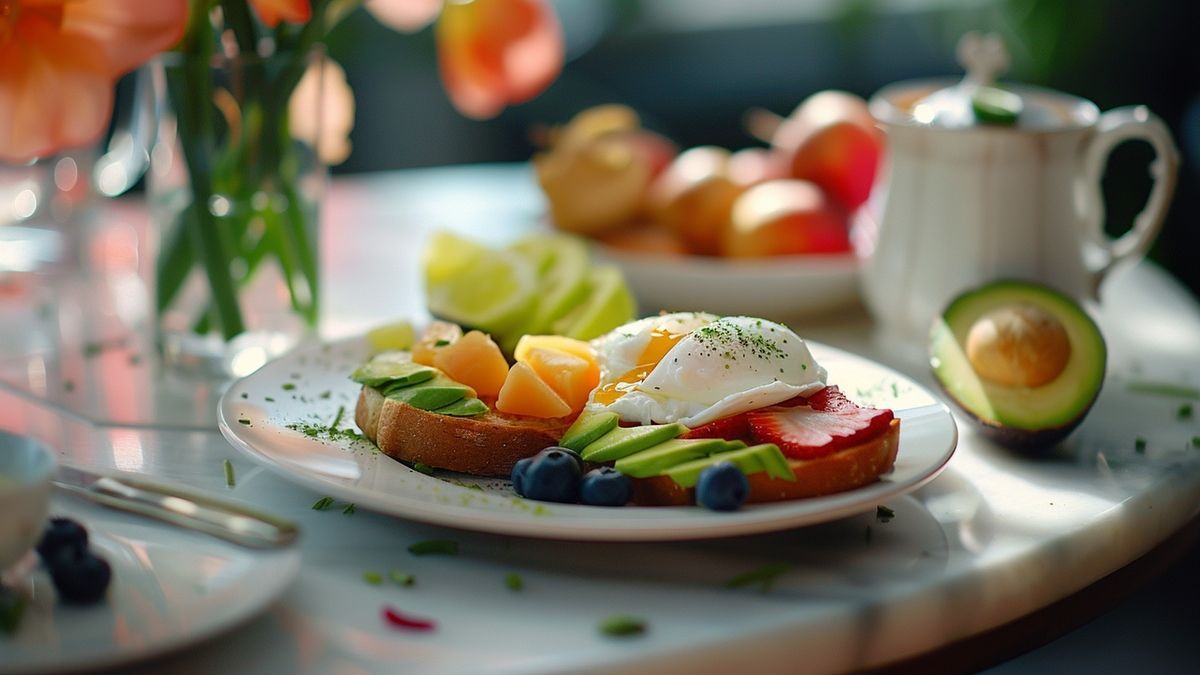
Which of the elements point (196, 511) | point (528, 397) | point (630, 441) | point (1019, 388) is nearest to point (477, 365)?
point (528, 397)

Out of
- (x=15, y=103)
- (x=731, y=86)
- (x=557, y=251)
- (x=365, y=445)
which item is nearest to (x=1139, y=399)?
(x=557, y=251)

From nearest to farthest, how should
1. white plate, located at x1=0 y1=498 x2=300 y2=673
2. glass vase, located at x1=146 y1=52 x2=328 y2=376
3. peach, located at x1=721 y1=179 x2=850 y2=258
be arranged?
white plate, located at x1=0 y1=498 x2=300 y2=673
glass vase, located at x1=146 y1=52 x2=328 y2=376
peach, located at x1=721 y1=179 x2=850 y2=258

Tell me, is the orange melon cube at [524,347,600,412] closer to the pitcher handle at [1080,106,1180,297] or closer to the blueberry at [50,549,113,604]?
the blueberry at [50,549,113,604]

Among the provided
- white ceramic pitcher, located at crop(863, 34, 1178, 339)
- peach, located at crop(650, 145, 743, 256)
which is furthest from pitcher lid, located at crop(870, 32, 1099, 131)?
peach, located at crop(650, 145, 743, 256)

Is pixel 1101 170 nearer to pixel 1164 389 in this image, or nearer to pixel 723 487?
pixel 1164 389

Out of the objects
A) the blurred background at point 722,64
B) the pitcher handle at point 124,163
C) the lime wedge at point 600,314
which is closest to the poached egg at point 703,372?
the lime wedge at point 600,314

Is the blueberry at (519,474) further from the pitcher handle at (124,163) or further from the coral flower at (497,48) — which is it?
the pitcher handle at (124,163)
